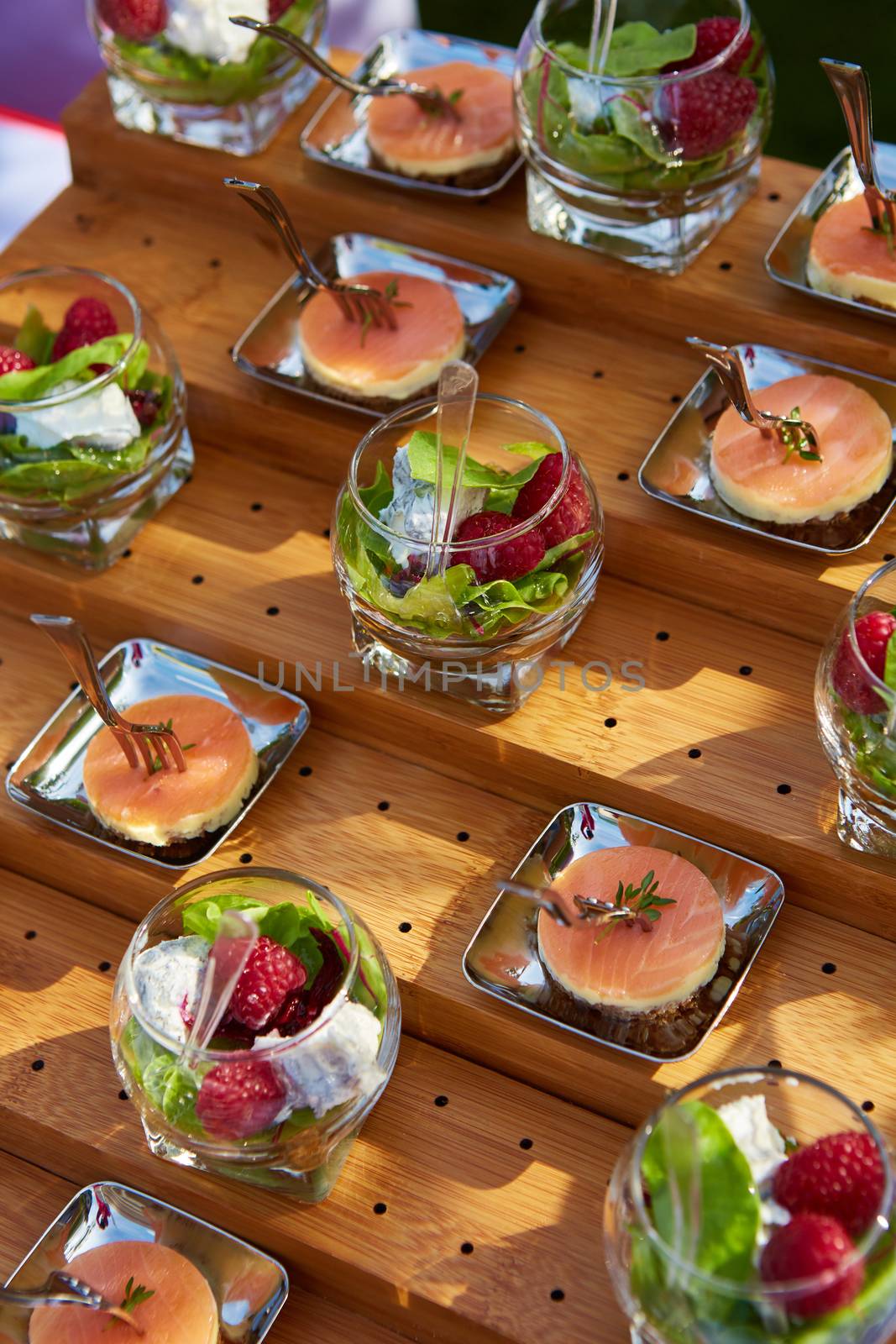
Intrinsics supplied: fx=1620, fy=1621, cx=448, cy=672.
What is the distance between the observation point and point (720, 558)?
1.36 meters

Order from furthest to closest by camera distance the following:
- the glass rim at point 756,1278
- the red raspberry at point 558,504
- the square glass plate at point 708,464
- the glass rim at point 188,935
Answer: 1. the square glass plate at point 708,464
2. the red raspberry at point 558,504
3. the glass rim at point 188,935
4. the glass rim at point 756,1278

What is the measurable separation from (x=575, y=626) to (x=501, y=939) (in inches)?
11.6

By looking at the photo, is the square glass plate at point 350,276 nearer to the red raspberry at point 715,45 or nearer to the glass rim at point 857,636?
the red raspberry at point 715,45

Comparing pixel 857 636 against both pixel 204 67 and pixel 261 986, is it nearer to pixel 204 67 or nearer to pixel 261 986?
pixel 261 986

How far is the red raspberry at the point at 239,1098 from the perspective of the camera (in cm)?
103

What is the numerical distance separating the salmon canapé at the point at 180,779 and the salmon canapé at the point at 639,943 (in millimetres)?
281

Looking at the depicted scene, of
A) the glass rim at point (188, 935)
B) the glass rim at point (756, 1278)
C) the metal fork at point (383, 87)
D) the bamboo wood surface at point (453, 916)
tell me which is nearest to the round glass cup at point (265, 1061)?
the glass rim at point (188, 935)

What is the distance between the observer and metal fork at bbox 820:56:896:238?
4.35ft

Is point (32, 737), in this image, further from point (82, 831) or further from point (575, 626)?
point (575, 626)

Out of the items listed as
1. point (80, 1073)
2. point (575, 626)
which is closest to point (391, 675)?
point (575, 626)

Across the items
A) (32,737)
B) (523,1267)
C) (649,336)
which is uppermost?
(649,336)

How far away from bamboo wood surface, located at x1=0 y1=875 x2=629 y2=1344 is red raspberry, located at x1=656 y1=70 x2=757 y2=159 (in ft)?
2.62

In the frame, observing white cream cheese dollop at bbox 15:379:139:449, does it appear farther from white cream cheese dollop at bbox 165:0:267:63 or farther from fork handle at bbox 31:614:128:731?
white cream cheese dollop at bbox 165:0:267:63

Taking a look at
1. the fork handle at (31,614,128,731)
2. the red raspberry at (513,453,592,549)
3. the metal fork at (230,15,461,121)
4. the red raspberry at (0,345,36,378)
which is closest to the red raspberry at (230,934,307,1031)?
the fork handle at (31,614,128,731)
